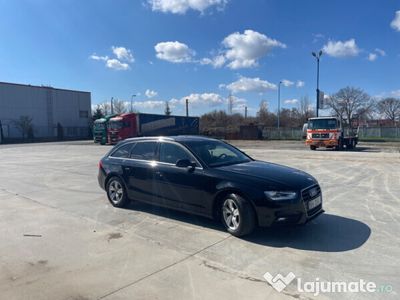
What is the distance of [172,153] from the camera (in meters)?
6.27

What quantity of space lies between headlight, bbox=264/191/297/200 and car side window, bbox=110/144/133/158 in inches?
139

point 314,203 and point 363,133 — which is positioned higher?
point 363,133

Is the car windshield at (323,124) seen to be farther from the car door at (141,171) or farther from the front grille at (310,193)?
the front grille at (310,193)

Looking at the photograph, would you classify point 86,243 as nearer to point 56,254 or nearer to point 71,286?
point 56,254

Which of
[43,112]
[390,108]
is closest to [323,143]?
[43,112]

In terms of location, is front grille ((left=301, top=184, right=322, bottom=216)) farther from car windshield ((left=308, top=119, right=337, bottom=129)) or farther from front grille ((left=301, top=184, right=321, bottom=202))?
car windshield ((left=308, top=119, right=337, bottom=129))

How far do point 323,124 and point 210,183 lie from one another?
71.5 ft

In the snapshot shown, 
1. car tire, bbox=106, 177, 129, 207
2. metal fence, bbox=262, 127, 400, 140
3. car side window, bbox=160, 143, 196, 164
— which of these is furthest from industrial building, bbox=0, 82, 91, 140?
car side window, bbox=160, 143, 196, 164

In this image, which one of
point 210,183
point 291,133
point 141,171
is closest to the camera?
point 210,183

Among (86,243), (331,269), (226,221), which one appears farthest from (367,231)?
(86,243)

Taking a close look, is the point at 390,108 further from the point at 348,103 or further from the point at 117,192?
the point at 117,192

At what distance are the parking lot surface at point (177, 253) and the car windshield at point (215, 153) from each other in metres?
1.11

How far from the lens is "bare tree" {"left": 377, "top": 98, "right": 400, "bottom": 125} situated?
8125 cm

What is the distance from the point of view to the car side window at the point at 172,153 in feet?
19.8
